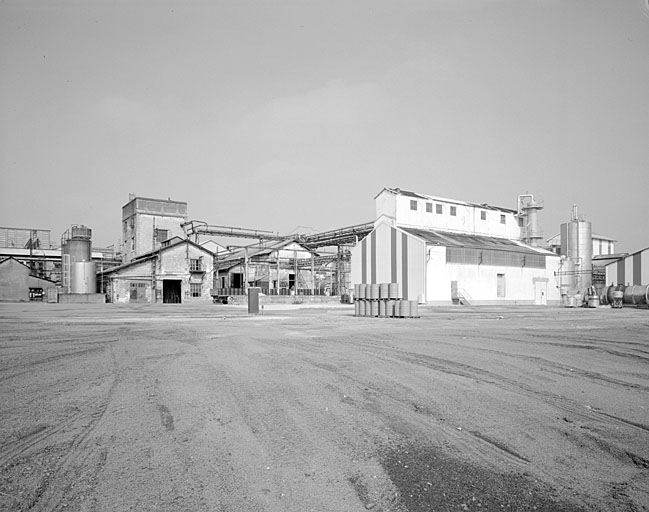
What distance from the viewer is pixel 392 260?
40406 millimetres

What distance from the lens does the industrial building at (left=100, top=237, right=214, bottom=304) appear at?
49062 millimetres

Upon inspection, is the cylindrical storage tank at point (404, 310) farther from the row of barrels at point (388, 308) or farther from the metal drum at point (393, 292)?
the metal drum at point (393, 292)

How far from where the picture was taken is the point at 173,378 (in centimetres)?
808

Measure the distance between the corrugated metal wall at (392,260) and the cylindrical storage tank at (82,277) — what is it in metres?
28.1

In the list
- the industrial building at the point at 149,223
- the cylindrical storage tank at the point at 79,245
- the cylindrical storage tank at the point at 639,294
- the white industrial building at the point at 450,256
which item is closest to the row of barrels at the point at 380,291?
the white industrial building at the point at 450,256

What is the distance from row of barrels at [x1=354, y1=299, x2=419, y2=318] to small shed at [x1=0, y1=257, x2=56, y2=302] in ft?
154

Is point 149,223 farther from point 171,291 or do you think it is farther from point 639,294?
point 639,294

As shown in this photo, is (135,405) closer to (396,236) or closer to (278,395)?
(278,395)

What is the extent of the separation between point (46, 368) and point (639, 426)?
31.5 feet

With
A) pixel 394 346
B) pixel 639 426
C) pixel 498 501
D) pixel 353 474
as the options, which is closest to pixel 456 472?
pixel 498 501

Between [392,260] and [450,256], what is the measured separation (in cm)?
481

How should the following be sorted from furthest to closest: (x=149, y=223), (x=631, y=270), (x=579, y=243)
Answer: (x=149, y=223) → (x=579, y=243) → (x=631, y=270)

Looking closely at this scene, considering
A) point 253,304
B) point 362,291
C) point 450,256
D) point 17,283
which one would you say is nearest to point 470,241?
point 450,256

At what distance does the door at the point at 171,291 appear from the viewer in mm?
51578
